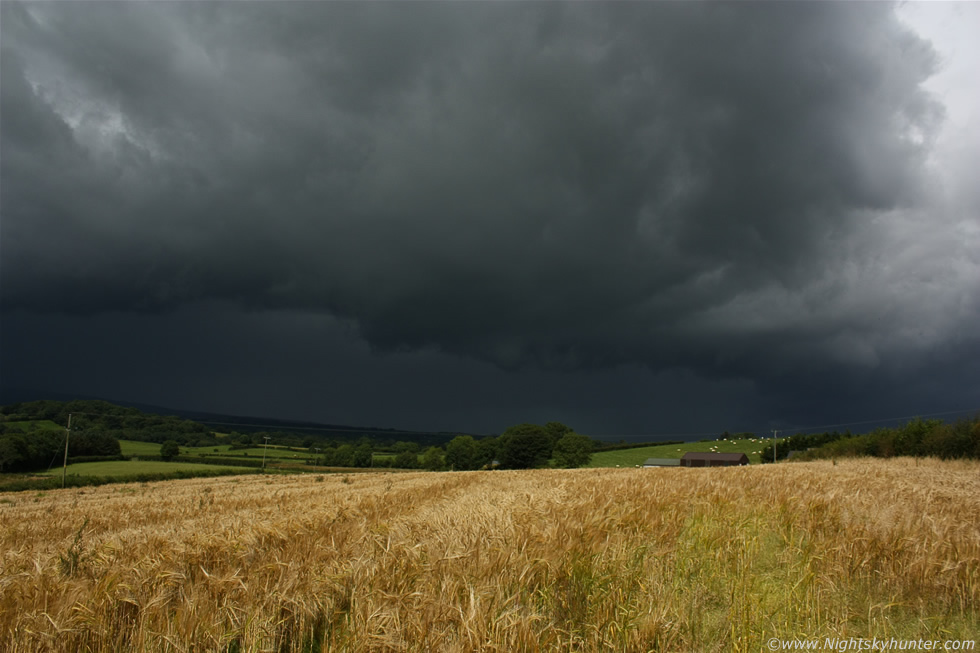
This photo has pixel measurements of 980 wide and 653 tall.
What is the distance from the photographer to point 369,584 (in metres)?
4.49

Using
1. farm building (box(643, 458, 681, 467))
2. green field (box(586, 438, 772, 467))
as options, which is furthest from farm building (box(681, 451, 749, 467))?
green field (box(586, 438, 772, 467))

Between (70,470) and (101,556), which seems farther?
(70,470)

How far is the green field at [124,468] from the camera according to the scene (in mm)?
80481

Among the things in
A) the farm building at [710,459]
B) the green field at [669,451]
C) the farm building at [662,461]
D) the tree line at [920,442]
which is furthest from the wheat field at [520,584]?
the farm building at [710,459]

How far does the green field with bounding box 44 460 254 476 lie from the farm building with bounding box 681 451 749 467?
105241mm

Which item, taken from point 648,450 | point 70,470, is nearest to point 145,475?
point 70,470

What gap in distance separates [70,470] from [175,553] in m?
105

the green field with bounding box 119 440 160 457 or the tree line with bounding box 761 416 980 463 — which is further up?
the tree line with bounding box 761 416 980 463

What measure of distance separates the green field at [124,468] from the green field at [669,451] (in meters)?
86.7

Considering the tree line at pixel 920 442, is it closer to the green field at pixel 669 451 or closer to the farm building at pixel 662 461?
the farm building at pixel 662 461

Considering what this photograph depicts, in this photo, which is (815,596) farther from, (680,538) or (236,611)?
(236,611)

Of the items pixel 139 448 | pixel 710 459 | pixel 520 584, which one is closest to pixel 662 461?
pixel 710 459

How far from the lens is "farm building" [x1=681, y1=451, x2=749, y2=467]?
127 meters

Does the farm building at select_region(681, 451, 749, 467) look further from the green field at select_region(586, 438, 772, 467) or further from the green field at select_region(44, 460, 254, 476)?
the green field at select_region(44, 460, 254, 476)
